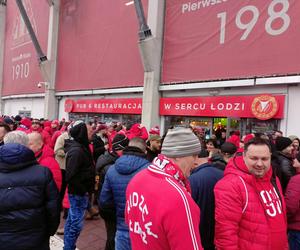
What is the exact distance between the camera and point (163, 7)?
13516 millimetres

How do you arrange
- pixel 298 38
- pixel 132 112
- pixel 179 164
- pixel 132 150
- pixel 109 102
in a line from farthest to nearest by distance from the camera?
pixel 109 102 → pixel 132 112 → pixel 298 38 → pixel 132 150 → pixel 179 164

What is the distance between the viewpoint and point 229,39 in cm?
1113

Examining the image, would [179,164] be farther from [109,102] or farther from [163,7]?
[109,102]

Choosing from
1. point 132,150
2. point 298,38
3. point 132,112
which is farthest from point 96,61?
point 132,150

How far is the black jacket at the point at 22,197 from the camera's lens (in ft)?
8.97

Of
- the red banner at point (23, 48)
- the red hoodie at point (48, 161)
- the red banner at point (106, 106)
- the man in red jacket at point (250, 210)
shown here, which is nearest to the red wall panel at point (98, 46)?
the red banner at point (106, 106)

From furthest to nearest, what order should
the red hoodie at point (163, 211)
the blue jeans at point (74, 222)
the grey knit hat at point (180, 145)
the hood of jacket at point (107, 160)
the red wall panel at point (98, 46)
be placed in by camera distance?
the red wall panel at point (98, 46)
the blue jeans at point (74, 222)
the hood of jacket at point (107, 160)
the grey knit hat at point (180, 145)
the red hoodie at point (163, 211)

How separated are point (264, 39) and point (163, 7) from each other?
493cm

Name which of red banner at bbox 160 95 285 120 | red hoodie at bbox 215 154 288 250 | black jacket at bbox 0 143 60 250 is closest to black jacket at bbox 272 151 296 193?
red hoodie at bbox 215 154 288 250

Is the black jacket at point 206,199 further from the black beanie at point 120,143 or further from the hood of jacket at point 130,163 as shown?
the black beanie at point 120,143

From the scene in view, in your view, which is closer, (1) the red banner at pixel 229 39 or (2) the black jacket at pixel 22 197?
(2) the black jacket at pixel 22 197

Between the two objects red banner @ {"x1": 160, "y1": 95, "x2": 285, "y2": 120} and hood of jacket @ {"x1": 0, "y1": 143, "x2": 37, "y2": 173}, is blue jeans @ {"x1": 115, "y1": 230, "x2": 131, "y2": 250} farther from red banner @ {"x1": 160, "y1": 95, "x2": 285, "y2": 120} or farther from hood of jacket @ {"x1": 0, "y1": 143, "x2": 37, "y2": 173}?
red banner @ {"x1": 160, "y1": 95, "x2": 285, "y2": 120}

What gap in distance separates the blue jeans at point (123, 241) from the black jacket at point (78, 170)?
1.34 meters

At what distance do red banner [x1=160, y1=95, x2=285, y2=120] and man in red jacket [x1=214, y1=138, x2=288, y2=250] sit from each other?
7.51 meters
